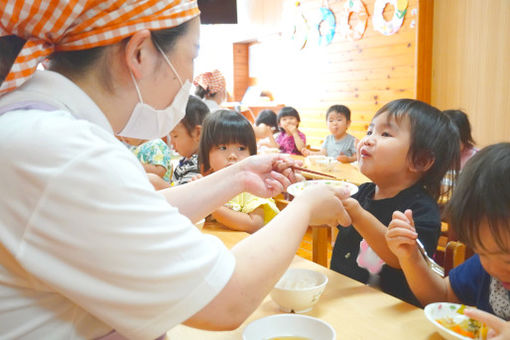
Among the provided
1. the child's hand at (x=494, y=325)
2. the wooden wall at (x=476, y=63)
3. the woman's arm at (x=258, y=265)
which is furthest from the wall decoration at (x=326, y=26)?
the child's hand at (x=494, y=325)

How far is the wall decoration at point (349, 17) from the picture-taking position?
5410 mm

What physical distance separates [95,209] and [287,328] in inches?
22.7

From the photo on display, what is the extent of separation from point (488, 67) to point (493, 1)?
0.65 meters

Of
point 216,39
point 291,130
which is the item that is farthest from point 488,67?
point 216,39

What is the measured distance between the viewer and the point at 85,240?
0.57m

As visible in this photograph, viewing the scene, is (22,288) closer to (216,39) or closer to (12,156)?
(12,156)

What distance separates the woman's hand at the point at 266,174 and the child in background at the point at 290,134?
4089mm

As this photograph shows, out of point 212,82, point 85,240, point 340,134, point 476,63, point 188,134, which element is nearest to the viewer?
point 85,240

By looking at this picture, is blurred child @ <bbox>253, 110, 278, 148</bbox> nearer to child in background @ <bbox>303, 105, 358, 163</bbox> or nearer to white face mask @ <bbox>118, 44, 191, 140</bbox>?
child in background @ <bbox>303, 105, 358, 163</bbox>

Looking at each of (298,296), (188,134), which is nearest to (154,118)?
(298,296)

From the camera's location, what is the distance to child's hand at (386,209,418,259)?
114cm

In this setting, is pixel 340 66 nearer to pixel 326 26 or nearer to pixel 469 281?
pixel 326 26

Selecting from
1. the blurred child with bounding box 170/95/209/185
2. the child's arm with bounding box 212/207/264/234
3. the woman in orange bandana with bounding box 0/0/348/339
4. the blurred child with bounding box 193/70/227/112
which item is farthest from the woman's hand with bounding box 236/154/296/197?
the blurred child with bounding box 193/70/227/112

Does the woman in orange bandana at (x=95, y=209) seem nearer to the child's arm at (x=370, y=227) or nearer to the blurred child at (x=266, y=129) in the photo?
the child's arm at (x=370, y=227)
